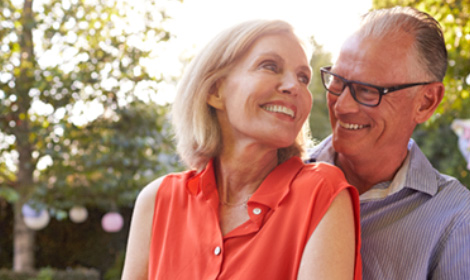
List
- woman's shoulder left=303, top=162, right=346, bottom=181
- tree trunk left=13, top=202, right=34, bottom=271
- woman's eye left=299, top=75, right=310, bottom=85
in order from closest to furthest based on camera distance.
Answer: woman's shoulder left=303, top=162, right=346, bottom=181 < woman's eye left=299, top=75, right=310, bottom=85 < tree trunk left=13, top=202, right=34, bottom=271

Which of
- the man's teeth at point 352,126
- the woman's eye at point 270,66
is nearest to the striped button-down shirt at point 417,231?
the man's teeth at point 352,126

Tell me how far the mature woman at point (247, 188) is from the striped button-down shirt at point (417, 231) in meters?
0.42

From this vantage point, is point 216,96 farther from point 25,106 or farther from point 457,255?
point 25,106

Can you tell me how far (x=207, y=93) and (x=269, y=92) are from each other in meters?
0.21

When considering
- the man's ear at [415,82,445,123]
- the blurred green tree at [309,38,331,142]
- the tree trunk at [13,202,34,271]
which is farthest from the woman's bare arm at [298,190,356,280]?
the blurred green tree at [309,38,331,142]

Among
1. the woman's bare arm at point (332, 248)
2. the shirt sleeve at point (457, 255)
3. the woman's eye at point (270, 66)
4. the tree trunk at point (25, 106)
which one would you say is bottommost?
the tree trunk at point (25, 106)

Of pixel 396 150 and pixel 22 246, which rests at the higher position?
pixel 396 150

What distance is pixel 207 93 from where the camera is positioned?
169cm

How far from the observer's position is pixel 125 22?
911cm

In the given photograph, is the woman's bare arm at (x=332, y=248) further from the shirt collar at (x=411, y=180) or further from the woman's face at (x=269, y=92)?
the shirt collar at (x=411, y=180)

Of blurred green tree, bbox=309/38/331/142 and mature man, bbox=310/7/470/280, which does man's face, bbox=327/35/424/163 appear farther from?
blurred green tree, bbox=309/38/331/142

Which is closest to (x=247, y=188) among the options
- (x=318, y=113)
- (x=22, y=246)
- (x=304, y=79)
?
(x=304, y=79)

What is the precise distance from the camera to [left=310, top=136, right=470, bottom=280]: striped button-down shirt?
1.83 meters

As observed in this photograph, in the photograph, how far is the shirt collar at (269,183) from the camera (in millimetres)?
1555
